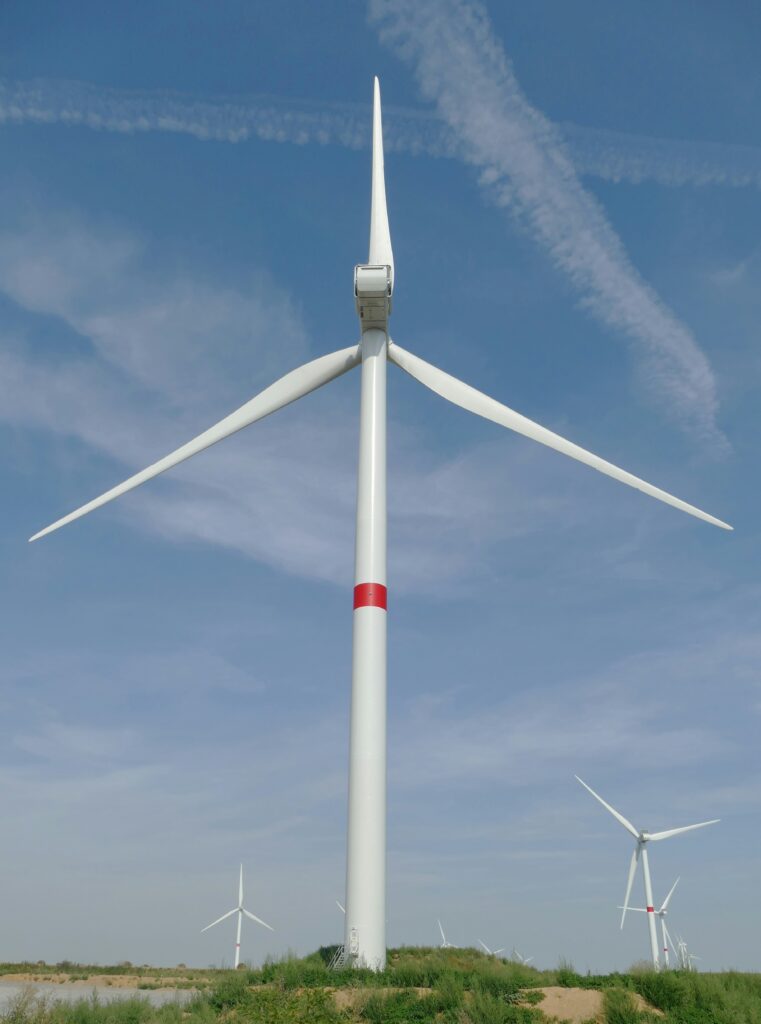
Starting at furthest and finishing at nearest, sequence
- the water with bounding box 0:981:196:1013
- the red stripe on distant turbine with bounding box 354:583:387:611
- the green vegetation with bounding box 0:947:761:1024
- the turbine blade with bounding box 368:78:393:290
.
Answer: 1. the turbine blade with bounding box 368:78:393:290
2. the red stripe on distant turbine with bounding box 354:583:387:611
3. the water with bounding box 0:981:196:1013
4. the green vegetation with bounding box 0:947:761:1024

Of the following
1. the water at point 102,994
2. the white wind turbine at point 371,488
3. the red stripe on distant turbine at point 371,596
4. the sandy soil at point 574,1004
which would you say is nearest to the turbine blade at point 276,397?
the white wind turbine at point 371,488

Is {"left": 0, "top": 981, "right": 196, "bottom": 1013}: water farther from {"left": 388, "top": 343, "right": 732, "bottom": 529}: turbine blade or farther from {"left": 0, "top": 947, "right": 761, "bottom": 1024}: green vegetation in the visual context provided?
{"left": 388, "top": 343, "right": 732, "bottom": 529}: turbine blade

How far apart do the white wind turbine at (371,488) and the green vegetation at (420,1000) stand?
9.66ft

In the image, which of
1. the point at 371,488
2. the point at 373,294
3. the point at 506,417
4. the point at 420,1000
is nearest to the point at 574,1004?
the point at 420,1000

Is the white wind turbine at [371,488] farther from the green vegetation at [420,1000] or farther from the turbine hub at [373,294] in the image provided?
the green vegetation at [420,1000]

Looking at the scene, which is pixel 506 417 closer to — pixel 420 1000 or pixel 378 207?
pixel 378 207

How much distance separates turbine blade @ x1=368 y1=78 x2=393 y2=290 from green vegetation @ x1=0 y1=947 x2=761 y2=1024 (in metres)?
32.2

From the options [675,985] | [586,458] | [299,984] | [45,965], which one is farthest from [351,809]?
[45,965]

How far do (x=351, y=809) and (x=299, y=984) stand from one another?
246 inches

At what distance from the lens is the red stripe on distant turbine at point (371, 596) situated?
36.3 metres

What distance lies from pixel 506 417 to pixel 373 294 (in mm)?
8576

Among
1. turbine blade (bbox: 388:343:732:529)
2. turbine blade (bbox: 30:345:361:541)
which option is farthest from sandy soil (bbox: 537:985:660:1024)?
turbine blade (bbox: 30:345:361:541)

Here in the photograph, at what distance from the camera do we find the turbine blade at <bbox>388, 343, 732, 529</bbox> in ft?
133

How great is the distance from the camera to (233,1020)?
988 inches
